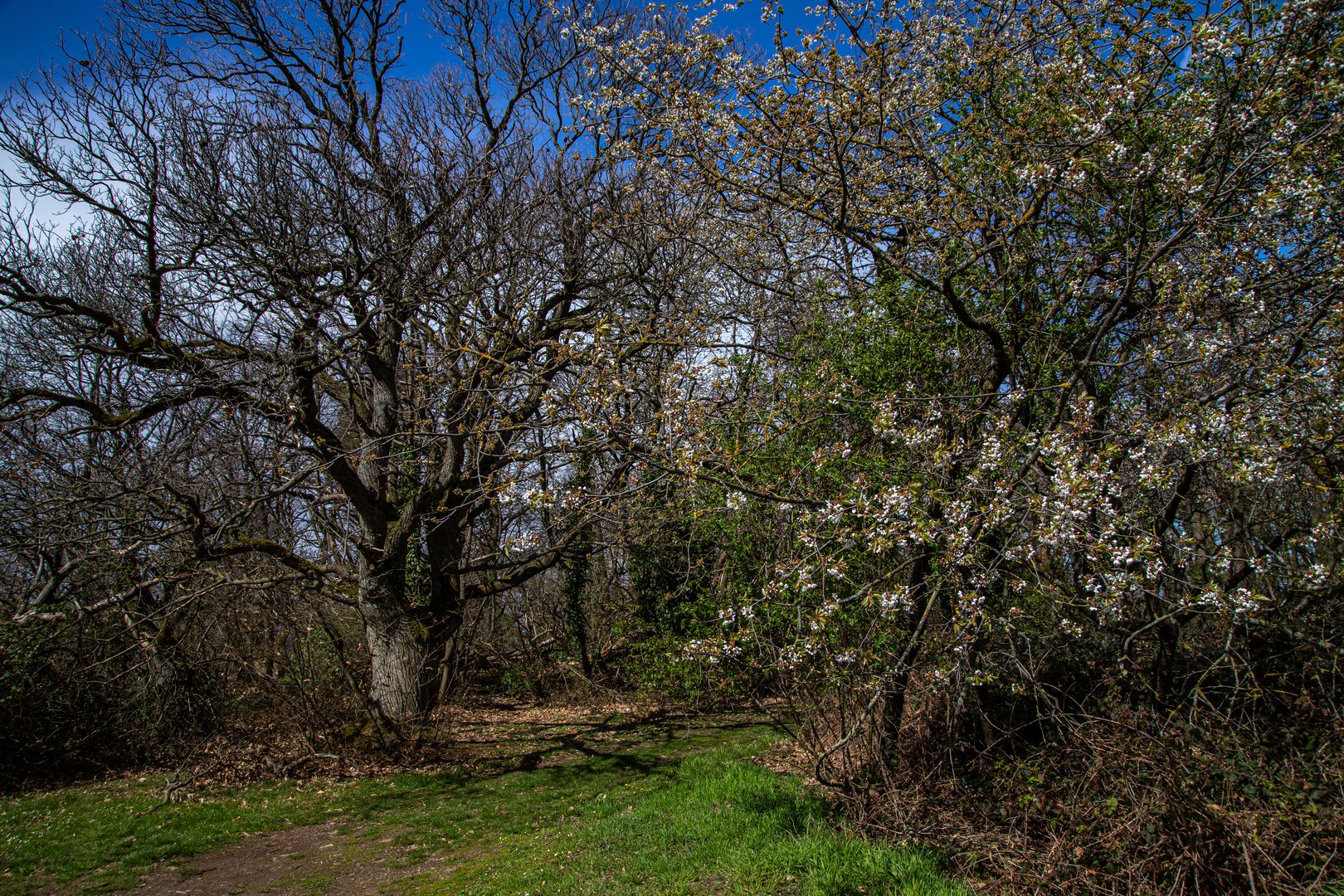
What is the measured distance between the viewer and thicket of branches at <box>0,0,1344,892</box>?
156 inches

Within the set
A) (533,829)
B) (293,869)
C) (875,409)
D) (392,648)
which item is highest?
(875,409)

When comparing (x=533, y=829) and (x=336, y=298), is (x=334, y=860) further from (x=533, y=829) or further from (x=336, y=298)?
(x=336, y=298)

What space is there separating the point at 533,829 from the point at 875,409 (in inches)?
187

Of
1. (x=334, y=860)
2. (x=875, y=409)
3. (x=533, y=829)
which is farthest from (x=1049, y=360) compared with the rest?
(x=334, y=860)

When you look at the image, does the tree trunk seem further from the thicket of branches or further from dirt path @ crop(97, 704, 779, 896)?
dirt path @ crop(97, 704, 779, 896)

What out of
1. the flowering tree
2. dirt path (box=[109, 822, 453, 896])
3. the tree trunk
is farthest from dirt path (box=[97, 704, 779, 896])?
the flowering tree

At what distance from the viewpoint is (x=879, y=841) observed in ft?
14.6

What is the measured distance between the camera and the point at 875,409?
5008mm

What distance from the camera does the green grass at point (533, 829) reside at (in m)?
4.25

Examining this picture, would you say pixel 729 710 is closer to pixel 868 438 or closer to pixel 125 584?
pixel 868 438

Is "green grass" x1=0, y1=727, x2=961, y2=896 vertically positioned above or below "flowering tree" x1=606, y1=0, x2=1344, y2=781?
below

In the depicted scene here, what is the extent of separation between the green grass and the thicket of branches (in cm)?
67

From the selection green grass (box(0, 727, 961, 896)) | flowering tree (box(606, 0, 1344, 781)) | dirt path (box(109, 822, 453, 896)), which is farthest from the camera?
dirt path (box(109, 822, 453, 896))

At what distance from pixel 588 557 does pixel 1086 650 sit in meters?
10.8
